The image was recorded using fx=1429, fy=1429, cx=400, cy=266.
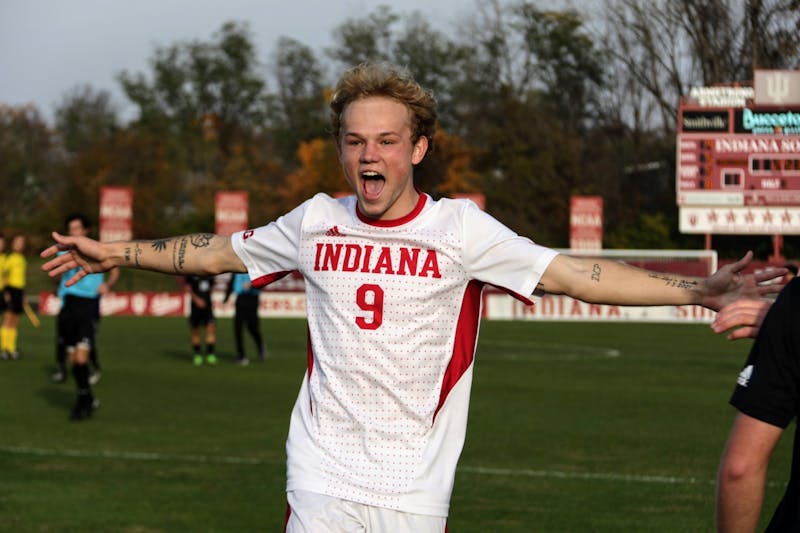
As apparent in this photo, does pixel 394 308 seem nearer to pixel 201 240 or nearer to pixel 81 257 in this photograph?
pixel 201 240

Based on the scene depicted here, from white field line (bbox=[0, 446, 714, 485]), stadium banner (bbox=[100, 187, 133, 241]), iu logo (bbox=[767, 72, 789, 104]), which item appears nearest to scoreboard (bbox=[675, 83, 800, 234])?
iu logo (bbox=[767, 72, 789, 104])

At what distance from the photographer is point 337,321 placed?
207 inches

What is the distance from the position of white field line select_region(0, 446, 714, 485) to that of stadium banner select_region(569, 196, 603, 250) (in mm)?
33904

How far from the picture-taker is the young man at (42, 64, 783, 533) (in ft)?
16.9

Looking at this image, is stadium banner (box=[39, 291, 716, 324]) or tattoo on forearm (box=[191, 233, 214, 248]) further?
stadium banner (box=[39, 291, 716, 324])

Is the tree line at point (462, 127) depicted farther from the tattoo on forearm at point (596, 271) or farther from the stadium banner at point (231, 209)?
the tattoo on forearm at point (596, 271)

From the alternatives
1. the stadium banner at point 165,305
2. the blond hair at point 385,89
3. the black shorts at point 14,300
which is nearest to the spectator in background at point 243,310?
the black shorts at point 14,300

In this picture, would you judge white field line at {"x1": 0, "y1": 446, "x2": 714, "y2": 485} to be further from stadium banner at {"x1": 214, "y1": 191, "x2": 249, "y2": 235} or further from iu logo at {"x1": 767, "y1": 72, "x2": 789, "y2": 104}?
stadium banner at {"x1": 214, "y1": 191, "x2": 249, "y2": 235}

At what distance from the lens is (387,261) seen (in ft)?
17.3

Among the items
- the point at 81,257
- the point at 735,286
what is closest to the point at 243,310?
the point at 81,257

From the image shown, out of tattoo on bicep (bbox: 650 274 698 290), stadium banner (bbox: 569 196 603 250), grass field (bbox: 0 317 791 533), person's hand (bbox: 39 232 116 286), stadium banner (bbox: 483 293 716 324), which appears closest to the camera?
tattoo on bicep (bbox: 650 274 698 290)

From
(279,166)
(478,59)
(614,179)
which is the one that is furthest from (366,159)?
(279,166)

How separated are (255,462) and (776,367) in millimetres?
9625

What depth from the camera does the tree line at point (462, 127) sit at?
189ft
